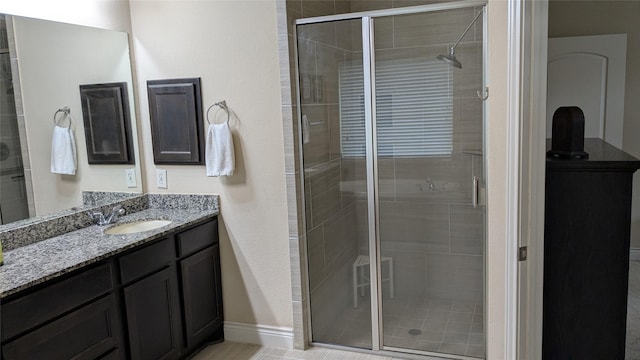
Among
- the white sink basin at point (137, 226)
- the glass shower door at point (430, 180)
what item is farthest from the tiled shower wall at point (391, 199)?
the white sink basin at point (137, 226)

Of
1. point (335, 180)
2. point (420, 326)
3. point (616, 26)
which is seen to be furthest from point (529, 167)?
point (616, 26)

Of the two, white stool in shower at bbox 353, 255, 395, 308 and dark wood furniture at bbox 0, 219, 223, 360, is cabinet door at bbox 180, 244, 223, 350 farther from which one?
white stool in shower at bbox 353, 255, 395, 308

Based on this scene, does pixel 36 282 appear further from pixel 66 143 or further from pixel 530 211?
pixel 530 211

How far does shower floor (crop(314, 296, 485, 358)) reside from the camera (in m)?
3.02

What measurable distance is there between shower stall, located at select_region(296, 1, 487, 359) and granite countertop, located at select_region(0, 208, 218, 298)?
2.90ft

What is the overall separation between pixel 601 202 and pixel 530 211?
1.74 feet

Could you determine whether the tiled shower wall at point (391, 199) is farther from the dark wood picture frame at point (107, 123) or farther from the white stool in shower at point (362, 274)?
the dark wood picture frame at point (107, 123)

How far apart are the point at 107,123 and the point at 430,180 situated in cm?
199

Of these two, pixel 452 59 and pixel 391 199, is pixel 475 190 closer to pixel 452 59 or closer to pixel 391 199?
pixel 391 199

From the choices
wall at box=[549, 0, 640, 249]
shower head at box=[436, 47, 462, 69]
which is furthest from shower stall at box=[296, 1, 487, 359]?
wall at box=[549, 0, 640, 249]

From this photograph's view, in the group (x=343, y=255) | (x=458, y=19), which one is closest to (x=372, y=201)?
(x=343, y=255)

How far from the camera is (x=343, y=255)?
3.26m

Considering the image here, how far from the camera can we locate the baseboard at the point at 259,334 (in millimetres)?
3307

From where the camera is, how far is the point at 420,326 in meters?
3.17
